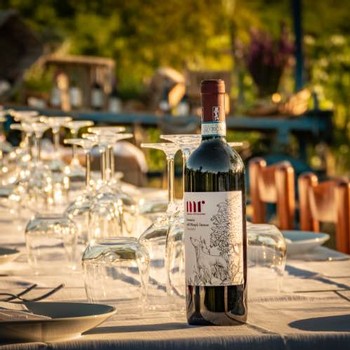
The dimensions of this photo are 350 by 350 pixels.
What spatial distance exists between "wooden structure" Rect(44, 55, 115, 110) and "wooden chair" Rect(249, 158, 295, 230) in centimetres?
1271

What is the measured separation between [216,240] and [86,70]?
63.5 feet

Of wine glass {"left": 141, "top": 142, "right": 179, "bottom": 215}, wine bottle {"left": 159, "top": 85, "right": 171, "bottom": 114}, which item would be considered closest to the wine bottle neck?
wine glass {"left": 141, "top": 142, "right": 179, "bottom": 215}

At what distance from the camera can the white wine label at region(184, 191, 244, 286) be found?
116 inches

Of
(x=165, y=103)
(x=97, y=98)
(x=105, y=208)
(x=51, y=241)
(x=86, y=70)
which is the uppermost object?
(x=86, y=70)

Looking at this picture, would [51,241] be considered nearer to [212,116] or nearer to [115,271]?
[115,271]

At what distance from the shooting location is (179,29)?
2877 cm

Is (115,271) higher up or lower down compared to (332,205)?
lower down

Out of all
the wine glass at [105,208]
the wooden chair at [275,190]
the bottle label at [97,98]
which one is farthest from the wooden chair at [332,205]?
the bottle label at [97,98]

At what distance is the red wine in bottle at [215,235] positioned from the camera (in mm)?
2957

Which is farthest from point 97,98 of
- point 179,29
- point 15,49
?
point 179,29

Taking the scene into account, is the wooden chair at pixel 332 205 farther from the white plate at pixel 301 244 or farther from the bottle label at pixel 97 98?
the bottle label at pixel 97 98

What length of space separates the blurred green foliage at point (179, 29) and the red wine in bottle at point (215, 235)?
23.7m

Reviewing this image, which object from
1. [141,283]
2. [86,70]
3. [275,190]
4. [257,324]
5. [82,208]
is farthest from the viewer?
[86,70]

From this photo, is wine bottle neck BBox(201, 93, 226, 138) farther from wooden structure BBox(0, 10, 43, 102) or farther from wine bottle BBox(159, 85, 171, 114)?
wooden structure BBox(0, 10, 43, 102)
